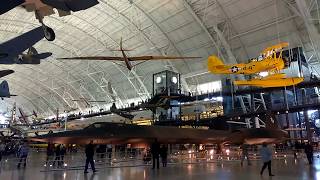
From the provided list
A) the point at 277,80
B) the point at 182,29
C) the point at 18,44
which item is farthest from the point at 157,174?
the point at 182,29

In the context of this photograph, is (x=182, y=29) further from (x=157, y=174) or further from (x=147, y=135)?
(x=157, y=174)

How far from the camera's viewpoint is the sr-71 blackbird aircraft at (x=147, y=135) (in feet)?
39.8

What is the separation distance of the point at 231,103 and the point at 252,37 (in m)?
8.43

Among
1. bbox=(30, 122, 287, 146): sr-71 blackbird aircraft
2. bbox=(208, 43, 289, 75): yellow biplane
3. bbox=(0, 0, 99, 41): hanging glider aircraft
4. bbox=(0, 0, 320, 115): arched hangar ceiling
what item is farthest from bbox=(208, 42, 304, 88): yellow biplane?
bbox=(0, 0, 99, 41): hanging glider aircraft

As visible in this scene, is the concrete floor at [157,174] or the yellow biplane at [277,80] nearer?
the concrete floor at [157,174]

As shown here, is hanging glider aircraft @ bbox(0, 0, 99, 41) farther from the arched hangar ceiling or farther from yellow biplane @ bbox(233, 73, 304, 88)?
A: the arched hangar ceiling

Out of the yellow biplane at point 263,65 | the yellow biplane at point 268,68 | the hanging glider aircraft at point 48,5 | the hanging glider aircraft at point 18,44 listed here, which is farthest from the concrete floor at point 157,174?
the yellow biplane at point 268,68

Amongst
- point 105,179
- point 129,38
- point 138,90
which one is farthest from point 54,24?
Result: point 105,179

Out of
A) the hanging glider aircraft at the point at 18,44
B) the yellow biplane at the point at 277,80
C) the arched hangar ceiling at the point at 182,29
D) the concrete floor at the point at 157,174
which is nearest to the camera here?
the concrete floor at the point at 157,174

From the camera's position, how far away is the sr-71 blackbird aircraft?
1214 cm

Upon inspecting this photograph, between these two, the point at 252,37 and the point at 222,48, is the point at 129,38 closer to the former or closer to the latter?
the point at 222,48

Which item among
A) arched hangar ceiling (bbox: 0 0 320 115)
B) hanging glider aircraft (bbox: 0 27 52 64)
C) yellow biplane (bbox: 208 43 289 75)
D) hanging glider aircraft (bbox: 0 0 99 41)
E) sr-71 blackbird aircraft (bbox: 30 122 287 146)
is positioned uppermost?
arched hangar ceiling (bbox: 0 0 320 115)

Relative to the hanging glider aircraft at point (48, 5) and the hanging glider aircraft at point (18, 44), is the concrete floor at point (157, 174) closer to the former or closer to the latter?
the hanging glider aircraft at point (18, 44)

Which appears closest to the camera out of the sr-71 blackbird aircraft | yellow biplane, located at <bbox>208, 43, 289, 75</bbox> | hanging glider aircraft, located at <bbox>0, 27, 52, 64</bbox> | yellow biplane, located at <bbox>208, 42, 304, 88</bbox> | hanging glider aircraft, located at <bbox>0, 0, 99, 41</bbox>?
hanging glider aircraft, located at <bbox>0, 0, 99, 41</bbox>
